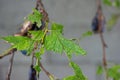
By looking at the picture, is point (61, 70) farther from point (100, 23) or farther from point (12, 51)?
point (12, 51)

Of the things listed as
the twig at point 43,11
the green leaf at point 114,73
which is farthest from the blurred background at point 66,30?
the twig at point 43,11

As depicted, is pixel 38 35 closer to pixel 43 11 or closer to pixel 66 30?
pixel 43 11

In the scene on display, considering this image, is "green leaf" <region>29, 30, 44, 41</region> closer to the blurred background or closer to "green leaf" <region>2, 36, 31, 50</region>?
"green leaf" <region>2, 36, 31, 50</region>

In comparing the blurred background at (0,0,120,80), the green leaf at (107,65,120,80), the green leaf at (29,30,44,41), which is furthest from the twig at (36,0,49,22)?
the blurred background at (0,0,120,80)

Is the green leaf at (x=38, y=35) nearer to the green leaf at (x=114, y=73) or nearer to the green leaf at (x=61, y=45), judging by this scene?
the green leaf at (x=61, y=45)

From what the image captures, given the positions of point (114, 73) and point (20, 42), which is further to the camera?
point (114, 73)

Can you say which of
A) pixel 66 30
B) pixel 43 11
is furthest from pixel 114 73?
pixel 66 30

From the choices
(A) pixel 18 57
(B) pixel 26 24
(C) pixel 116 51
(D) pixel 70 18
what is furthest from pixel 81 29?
(B) pixel 26 24
